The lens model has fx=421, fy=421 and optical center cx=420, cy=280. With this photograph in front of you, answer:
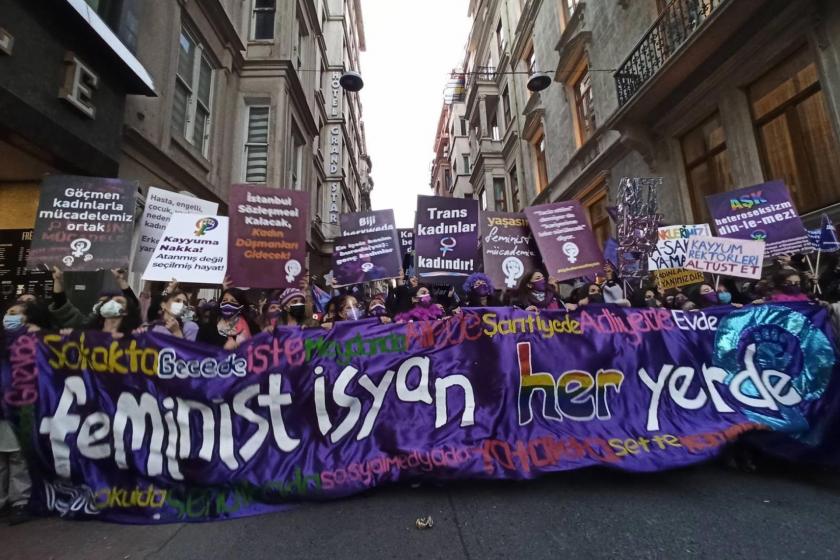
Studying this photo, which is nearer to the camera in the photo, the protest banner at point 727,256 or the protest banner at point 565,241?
the protest banner at point 727,256

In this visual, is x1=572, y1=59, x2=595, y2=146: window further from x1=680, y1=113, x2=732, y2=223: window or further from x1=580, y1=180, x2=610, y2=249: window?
x1=680, y1=113, x2=732, y2=223: window

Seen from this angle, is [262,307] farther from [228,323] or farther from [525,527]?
[525,527]

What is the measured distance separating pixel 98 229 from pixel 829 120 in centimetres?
1041

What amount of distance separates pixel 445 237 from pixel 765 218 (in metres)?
4.44

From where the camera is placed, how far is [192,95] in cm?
909

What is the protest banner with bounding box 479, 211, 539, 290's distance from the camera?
7.06 meters

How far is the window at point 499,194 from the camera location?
73.2 feet

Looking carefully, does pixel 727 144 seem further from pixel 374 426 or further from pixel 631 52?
pixel 374 426

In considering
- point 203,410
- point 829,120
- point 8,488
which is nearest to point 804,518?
point 203,410

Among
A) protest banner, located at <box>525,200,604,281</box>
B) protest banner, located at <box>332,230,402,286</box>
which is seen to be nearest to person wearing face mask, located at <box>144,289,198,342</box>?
protest banner, located at <box>332,230,402,286</box>

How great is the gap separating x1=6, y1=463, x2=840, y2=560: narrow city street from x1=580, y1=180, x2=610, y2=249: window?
10.1 metres

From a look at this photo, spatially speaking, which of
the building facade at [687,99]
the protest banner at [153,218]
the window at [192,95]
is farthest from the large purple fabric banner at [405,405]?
the window at [192,95]

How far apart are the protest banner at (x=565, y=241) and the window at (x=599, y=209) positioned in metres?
5.96

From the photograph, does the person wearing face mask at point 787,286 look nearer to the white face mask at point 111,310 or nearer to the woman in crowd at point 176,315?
the woman in crowd at point 176,315
